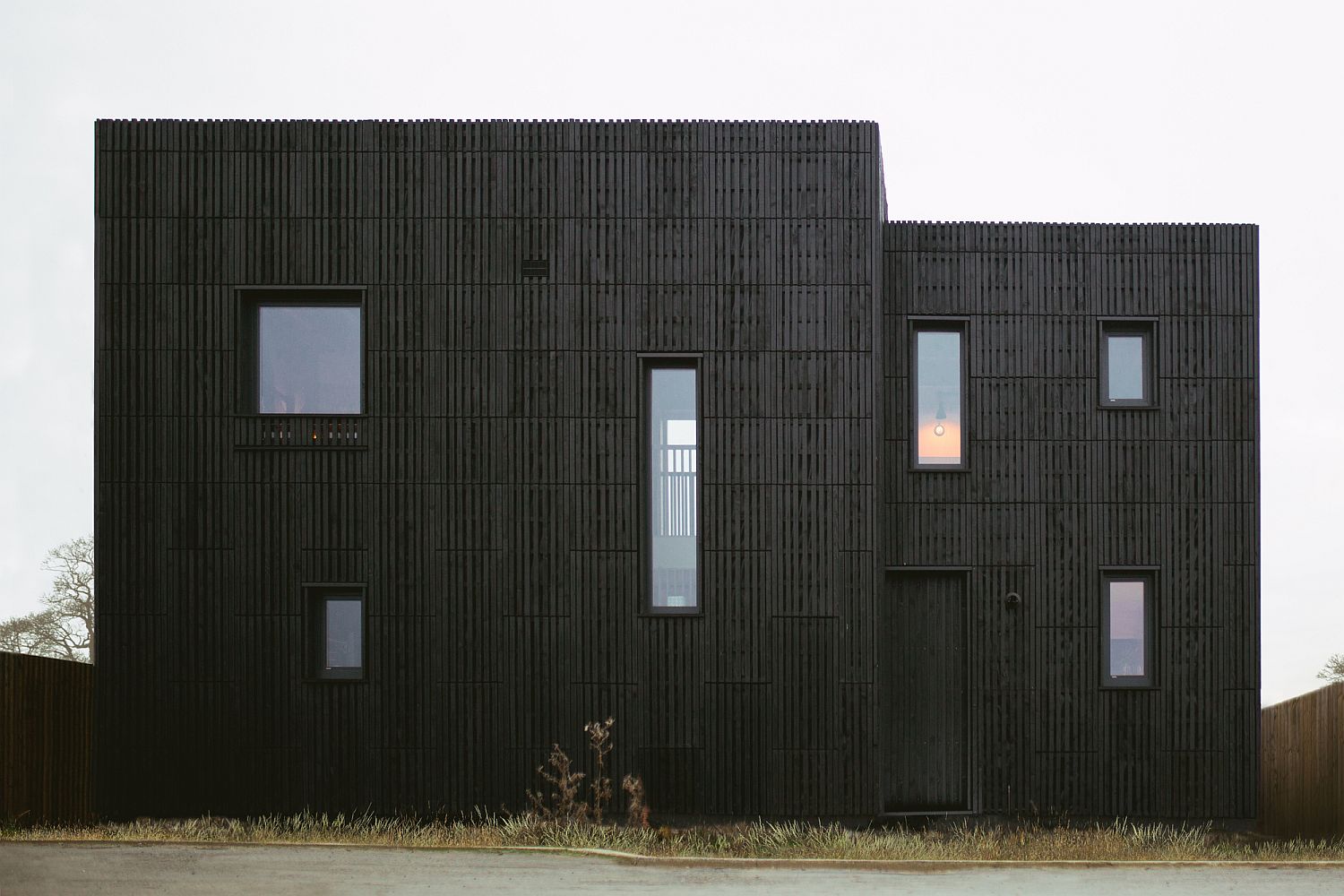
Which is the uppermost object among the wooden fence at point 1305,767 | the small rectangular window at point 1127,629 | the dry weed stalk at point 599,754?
the small rectangular window at point 1127,629

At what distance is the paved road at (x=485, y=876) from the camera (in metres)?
9.79

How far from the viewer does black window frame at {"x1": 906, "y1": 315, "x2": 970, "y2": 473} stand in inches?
562

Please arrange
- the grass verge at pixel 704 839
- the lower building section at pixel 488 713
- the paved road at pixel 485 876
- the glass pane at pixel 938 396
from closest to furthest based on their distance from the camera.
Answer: the paved road at pixel 485 876
the grass verge at pixel 704 839
the lower building section at pixel 488 713
the glass pane at pixel 938 396

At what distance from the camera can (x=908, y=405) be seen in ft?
46.9

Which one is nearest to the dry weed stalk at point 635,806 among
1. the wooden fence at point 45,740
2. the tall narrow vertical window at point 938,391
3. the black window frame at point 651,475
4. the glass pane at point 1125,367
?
the black window frame at point 651,475

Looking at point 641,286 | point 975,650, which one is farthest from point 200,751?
point 975,650

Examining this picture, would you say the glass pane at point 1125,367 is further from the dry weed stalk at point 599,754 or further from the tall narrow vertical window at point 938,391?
the dry weed stalk at point 599,754

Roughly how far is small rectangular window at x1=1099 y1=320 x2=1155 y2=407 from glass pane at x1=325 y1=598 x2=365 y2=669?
833 cm

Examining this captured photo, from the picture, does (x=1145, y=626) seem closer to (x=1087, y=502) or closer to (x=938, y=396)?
(x=1087, y=502)

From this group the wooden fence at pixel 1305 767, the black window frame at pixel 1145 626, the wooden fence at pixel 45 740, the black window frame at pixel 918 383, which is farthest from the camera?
the wooden fence at pixel 1305 767

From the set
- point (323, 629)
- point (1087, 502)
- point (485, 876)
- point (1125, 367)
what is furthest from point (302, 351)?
point (1125, 367)

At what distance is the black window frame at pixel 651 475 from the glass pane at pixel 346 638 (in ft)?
9.26

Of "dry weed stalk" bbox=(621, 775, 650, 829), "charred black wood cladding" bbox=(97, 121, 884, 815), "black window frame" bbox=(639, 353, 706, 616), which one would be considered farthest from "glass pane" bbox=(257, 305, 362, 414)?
"dry weed stalk" bbox=(621, 775, 650, 829)

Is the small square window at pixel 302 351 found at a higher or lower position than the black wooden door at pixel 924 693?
higher
